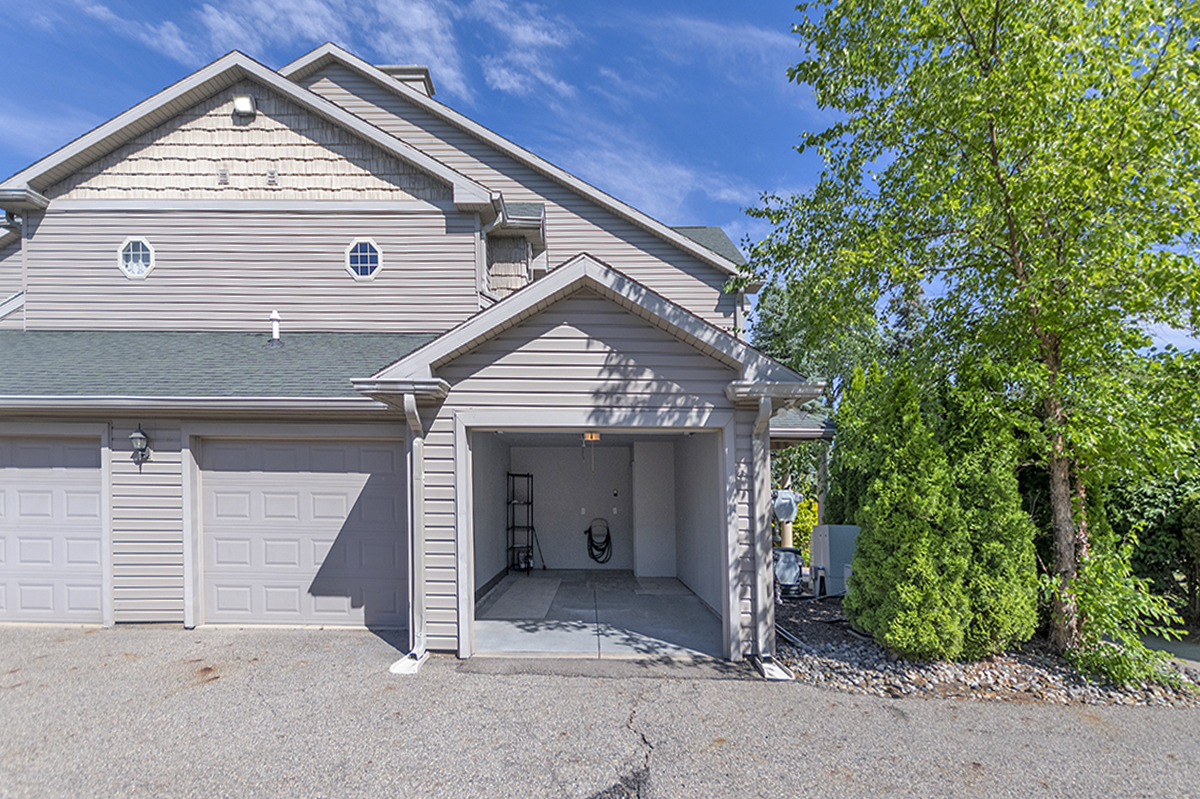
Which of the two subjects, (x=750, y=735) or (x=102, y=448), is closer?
(x=750, y=735)

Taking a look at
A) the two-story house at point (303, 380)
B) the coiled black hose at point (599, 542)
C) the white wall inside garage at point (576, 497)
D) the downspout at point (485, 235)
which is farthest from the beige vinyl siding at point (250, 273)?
the coiled black hose at point (599, 542)

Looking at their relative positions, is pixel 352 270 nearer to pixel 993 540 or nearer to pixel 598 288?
pixel 598 288

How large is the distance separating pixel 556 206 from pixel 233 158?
519 cm

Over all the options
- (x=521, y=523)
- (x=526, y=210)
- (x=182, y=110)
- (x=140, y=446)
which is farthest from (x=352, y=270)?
(x=521, y=523)

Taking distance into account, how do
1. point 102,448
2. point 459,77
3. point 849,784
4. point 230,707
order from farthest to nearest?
point 459,77 < point 102,448 < point 230,707 < point 849,784

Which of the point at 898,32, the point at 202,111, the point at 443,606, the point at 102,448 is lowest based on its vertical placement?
the point at 443,606

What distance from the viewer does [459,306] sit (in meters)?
8.72

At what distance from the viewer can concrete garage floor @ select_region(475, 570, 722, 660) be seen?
20.1ft

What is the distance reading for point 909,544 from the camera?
5.43 meters

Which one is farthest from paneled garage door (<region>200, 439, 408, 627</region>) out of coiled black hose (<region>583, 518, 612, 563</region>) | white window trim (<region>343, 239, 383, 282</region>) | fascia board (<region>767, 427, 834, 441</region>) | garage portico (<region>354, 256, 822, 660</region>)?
coiled black hose (<region>583, 518, 612, 563</region>)

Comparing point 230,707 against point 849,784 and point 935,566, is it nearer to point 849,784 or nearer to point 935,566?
point 849,784

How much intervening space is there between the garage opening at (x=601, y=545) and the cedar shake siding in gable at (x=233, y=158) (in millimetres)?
4438

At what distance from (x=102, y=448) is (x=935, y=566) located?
28.9 feet

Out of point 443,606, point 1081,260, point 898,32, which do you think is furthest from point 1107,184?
point 443,606
